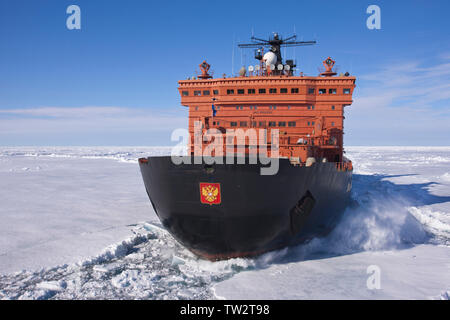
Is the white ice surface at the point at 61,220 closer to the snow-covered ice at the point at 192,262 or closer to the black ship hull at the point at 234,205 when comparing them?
the snow-covered ice at the point at 192,262

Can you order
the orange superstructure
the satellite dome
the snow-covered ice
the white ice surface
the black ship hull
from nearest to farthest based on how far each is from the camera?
the snow-covered ice → the black ship hull → the white ice surface → the orange superstructure → the satellite dome

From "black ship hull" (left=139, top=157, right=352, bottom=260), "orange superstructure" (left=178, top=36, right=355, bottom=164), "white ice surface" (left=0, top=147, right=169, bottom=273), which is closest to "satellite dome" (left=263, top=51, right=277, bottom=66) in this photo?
"orange superstructure" (left=178, top=36, right=355, bottom=164)

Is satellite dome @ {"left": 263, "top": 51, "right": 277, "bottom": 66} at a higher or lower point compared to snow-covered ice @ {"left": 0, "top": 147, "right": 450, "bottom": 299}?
higher

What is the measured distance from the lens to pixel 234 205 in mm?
6473

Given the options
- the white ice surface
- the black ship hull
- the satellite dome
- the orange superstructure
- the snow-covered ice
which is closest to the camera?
the snow-covered ice

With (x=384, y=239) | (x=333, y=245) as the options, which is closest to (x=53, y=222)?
(x=333, y=245)

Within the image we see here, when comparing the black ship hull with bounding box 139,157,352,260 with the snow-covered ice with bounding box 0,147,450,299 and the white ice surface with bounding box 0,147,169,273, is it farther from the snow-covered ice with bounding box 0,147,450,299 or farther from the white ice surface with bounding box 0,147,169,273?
the white ice surface with bounding box 0,147,169,273

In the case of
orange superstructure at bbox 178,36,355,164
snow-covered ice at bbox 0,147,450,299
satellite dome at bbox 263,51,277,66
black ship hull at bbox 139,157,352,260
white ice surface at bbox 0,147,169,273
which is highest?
satellite dome at bbox 263,51,277,66

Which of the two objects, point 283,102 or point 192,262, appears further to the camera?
point 283,102

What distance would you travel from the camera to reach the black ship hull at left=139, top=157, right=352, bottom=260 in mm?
6430

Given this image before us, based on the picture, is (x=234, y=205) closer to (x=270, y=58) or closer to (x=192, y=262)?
(x=192, y=262)

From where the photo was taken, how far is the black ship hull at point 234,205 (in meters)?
6.43

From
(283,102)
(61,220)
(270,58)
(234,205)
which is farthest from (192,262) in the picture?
(270,58)

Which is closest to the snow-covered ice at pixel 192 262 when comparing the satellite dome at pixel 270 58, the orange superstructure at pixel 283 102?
the orange superstructure at pixel 283 102
